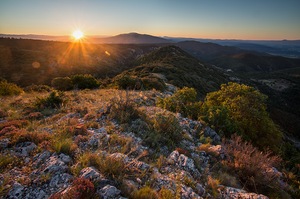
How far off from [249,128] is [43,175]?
1212 cm

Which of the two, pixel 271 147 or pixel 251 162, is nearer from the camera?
pixel 251 162

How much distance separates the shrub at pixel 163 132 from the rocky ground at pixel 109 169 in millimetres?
233

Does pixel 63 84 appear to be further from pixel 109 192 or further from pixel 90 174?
pixel 109 192

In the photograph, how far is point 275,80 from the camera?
107188 millimetres

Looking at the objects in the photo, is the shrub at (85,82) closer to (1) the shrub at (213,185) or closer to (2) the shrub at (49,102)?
(2) the shrub at (49,102)

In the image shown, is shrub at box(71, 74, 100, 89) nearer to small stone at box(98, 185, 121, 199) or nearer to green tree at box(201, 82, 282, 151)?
green tree at box(201, 82, 282, 151)

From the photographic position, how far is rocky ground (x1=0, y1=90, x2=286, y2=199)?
3488mm

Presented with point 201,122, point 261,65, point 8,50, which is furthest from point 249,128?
point 261,65

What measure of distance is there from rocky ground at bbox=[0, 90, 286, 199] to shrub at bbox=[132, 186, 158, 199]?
79mm

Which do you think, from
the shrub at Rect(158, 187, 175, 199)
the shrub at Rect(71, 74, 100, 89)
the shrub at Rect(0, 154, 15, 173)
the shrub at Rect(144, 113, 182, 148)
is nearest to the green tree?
the shrub at Rect(144, 113, 182, 148)

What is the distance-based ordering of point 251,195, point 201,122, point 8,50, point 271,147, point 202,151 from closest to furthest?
1. point 251,195
2. point 202,151
3. point 201,122
4. point 271,147
5. point 8,50

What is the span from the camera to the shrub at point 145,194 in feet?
11.3

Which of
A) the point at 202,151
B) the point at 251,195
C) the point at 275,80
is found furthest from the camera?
the point at 275,80

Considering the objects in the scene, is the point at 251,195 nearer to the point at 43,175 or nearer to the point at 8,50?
the point at 43,175
